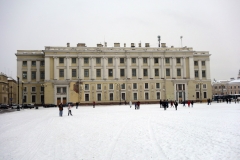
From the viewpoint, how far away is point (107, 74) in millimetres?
72438

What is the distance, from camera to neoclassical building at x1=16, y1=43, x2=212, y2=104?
70500 millimetres

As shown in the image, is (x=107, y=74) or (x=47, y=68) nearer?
(x=47, y=68)

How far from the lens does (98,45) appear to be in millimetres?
74188

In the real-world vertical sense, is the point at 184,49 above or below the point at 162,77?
above

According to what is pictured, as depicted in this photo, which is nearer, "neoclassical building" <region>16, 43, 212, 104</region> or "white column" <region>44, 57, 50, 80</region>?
"white column" <region>44, 57, 50, 80</region>

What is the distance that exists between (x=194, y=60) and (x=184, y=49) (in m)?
4.41

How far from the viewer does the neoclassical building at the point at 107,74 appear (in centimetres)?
7050

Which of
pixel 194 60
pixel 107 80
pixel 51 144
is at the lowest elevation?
pixel 51 144

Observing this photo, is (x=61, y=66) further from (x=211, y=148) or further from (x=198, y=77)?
(x=211, y=148)

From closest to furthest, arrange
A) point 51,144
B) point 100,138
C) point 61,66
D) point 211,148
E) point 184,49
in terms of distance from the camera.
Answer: point 211,148
point 51,144
point 100,138
point 61,66
point 184,49

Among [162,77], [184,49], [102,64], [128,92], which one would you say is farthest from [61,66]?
[184,49]

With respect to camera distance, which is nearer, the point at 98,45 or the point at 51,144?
the point at 51,144

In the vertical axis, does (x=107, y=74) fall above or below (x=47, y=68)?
below

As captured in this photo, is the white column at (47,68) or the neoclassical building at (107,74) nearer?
the white column at (47,68)
